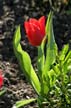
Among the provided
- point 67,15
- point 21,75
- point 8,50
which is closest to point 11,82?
point 21,75

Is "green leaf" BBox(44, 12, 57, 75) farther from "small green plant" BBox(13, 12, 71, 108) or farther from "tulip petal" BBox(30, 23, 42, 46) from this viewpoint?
"tulip petal" BBox(30, 23, 42, 46)

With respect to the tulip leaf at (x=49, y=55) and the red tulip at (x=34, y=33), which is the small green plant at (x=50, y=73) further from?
the red tulip at (x=34, y=33)

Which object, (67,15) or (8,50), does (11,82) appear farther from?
(67,15)

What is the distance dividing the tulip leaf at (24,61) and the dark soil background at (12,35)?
0.91ft

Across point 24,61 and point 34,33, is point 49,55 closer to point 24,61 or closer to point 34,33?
point 24,61

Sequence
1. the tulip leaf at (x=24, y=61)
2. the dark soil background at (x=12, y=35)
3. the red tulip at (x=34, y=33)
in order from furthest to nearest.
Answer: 1. the dark soil background at (x=12, y=35)
2. the tulip leaf at (x=24, y=61)
3. the red tulip at (x=34, y=33)

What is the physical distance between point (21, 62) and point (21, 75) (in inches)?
21.5

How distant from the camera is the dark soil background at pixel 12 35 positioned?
8.87ft

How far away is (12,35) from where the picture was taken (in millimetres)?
3316

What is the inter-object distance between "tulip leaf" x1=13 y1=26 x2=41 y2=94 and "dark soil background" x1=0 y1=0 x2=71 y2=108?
0.91 ft

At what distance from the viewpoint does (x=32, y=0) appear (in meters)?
3.77

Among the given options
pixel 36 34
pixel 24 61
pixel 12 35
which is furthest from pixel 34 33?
pixel 12 35

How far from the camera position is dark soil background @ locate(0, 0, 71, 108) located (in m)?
2.70

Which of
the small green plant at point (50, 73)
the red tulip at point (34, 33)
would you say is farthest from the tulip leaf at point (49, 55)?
the red tulip at point (34, 33)
